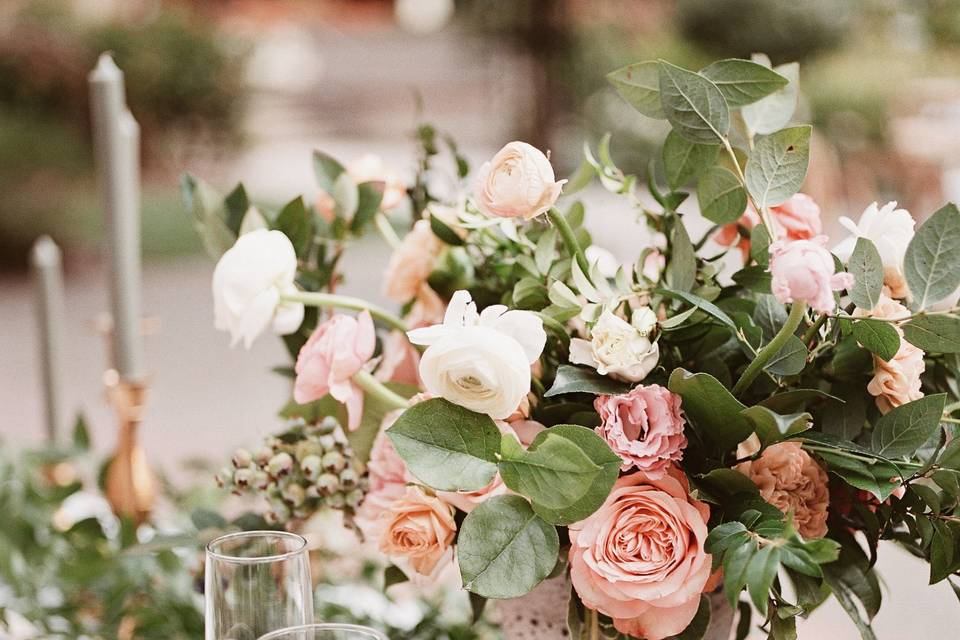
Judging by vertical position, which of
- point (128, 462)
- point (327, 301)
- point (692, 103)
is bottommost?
point (128, 462)

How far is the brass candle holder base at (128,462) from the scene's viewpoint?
0.87m

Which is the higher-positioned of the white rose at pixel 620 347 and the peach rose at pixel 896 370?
the white rose at pixel 620 347

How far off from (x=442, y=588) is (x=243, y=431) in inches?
105

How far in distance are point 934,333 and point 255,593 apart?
318 millimetres

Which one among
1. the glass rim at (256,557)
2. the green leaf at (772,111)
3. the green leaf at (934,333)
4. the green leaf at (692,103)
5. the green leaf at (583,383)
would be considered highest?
the green leaf at (692,103)

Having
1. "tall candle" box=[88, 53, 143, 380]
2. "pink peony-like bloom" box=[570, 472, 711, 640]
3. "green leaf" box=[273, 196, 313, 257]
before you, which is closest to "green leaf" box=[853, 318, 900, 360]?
"pink peony-like bloom" box=[570, 472, 711, 640]

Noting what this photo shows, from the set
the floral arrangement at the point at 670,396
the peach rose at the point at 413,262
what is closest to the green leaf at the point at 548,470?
the floral arrangement at the point at 670,396

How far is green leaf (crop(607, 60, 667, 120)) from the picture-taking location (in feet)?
1.75

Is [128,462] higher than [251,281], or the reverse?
[251,281]

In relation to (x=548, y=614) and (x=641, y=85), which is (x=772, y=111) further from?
(x=548, y=614)

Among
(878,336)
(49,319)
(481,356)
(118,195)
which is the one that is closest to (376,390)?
(481,356)

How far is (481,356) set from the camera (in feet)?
1.42

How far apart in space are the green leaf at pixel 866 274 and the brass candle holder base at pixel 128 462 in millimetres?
607

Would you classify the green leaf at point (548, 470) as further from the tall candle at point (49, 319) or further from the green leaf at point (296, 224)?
the tall candle at point (49, 319)
